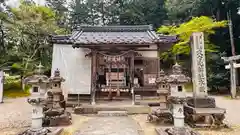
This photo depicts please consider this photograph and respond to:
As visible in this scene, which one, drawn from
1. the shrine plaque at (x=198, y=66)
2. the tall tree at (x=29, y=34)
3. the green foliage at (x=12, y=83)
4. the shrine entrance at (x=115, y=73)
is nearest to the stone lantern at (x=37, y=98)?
the shrine plaque at (x=198, y=66)

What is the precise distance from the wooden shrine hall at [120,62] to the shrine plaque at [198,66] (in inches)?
124

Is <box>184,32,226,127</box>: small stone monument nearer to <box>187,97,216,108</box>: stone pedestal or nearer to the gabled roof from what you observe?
<box>187,97,216,108</box>: stone pedestal

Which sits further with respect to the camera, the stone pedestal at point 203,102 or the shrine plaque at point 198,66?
the shrine plaque at point 198,66

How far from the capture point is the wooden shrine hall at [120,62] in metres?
10.1

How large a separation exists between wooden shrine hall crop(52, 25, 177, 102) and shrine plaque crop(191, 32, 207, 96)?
3.16 m

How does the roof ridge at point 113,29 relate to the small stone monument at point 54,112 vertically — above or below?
above

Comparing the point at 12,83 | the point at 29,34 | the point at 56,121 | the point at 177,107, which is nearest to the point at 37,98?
the point at 56,121

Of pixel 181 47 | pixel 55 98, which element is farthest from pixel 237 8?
pixel 55 98

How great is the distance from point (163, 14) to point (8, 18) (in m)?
19.5

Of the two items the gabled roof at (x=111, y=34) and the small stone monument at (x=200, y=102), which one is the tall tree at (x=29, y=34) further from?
the small stone monument at (x=200, y=102)

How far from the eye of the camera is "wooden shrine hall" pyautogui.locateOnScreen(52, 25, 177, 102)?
10.1 metres

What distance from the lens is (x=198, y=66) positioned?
6809 mm

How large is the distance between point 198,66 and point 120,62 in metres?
4.79

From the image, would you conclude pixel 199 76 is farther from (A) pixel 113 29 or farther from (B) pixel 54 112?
(A) pixel 113 29
